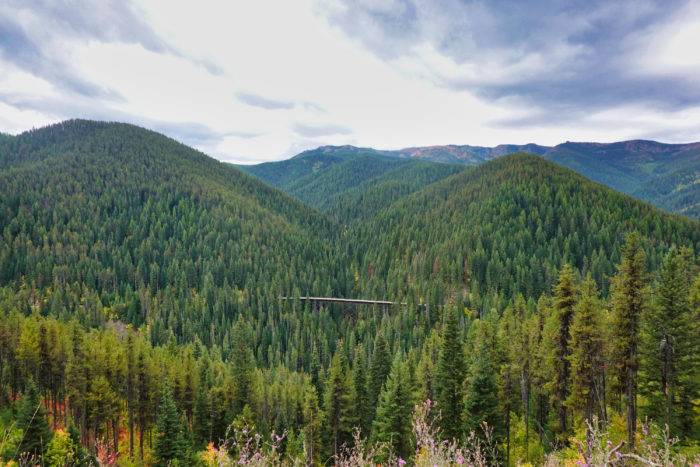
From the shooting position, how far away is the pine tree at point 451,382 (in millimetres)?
35406

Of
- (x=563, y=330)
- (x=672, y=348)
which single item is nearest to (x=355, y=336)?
(x=563, y=330)

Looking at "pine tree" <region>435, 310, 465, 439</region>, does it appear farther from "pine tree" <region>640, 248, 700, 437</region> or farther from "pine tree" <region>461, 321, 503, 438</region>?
"pine tree" <region>640, 248, 700, 437</region>

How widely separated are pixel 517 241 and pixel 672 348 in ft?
446

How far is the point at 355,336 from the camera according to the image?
4724 inches

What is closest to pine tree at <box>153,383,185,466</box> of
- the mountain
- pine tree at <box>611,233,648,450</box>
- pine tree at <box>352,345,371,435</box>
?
pine tree at <box>352,345,371,435</box>

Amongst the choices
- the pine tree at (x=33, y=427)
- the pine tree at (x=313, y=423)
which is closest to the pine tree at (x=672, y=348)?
the pine tree at (x=313, y=423)

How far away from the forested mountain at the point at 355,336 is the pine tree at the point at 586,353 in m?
0.17

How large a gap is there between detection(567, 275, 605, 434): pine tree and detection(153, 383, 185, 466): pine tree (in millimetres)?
35319

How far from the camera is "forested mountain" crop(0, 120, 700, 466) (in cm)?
2836

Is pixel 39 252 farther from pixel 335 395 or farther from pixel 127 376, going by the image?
pixel 335 395

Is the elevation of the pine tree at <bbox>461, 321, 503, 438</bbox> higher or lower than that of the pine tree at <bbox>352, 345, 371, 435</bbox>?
higher

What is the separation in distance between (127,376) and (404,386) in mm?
35439

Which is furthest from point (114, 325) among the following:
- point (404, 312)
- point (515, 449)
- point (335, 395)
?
point (515, 449)

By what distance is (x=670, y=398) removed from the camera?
28.0 meters
